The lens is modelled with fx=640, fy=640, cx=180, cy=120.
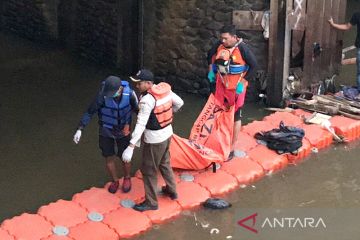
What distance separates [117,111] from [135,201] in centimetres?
103

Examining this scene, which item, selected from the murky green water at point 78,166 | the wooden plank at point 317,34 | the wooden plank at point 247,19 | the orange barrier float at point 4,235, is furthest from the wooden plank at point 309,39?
the orange barrier float at point 4,235

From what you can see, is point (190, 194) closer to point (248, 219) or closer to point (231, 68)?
point (248, 219)

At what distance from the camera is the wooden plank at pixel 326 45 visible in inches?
400

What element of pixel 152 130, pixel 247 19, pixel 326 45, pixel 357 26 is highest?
pixel 247 19

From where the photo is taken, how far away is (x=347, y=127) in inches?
351

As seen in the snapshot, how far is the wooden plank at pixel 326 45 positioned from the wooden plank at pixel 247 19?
4.25 ft

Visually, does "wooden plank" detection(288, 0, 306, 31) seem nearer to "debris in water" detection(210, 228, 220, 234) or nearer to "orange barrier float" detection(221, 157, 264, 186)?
"orange barrier float" detection(221, 157, 264, 186)

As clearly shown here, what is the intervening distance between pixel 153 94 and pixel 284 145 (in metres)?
2.40

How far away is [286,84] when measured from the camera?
980 cm

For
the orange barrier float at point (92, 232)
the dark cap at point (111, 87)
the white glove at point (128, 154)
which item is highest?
the dark cap at point (111, 87)

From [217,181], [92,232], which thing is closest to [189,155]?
[217,181]

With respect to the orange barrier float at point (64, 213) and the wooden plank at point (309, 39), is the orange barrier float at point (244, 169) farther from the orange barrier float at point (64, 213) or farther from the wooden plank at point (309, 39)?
the wooden plank at point (309, 39)

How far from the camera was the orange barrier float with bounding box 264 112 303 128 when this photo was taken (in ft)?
29.4

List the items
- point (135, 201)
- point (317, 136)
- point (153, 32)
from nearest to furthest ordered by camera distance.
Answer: point (135, 201) < point (317, 136) < point (153, 32)
